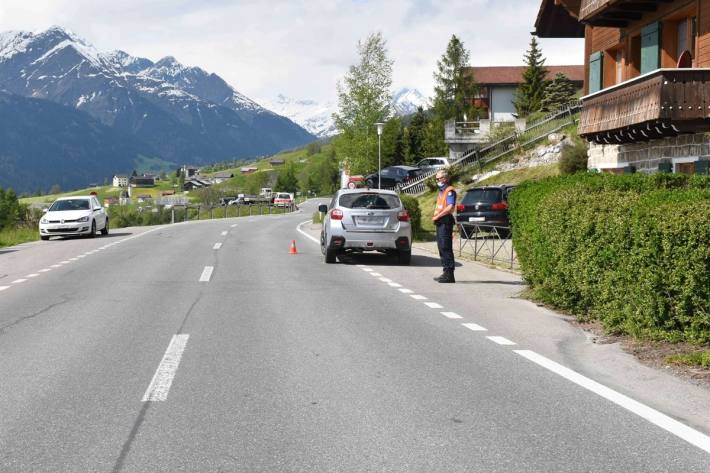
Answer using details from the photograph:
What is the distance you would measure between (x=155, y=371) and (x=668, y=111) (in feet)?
45.9

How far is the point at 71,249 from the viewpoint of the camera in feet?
76.4

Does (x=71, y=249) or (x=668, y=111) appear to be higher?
(x=668, y=111)

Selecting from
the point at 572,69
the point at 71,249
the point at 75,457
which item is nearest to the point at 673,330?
the point at 75,457

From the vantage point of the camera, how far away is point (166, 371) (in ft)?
22.0

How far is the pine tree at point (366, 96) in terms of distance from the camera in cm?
6506

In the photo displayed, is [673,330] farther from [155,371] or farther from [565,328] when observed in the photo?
[155,371]

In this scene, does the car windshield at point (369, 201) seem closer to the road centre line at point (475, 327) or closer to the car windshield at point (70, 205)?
the road centre line at point (475, 327)

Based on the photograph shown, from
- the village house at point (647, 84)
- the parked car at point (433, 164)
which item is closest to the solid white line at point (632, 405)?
the village house at point (647, 84)

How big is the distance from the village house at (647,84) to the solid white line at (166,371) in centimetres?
1287

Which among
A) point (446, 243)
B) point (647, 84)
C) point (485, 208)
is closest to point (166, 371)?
point (446, 243)

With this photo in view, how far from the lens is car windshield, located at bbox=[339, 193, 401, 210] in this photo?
1784cm

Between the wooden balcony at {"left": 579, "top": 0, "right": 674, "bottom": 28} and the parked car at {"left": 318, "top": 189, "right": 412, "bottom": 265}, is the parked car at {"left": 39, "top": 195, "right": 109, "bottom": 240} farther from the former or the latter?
the wooden balcony at {"left": 579, "top": 0, "right": 674, "bottom": 28}

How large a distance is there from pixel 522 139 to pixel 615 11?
28022mm

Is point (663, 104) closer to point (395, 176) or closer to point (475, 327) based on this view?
point (475, 327)
